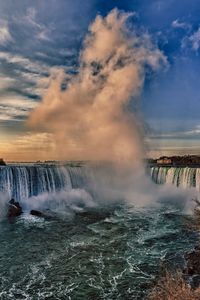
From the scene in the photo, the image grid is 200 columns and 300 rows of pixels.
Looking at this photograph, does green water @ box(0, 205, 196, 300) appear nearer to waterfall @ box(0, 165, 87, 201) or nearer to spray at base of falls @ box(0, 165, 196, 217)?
spray at base of falls @ box(0, 165, 196, 217)

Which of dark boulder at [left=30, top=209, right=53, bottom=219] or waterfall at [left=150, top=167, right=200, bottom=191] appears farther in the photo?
waterfall at [left=150, top=167, right=200, bottom=191]

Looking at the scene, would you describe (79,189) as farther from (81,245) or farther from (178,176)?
(81,245)

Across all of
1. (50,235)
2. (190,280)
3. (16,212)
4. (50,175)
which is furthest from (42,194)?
(190,280)

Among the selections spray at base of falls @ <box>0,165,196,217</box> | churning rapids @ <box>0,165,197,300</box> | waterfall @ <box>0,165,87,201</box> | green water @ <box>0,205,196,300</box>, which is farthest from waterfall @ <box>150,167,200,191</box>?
green water @ <box>0,205,196,300</box>

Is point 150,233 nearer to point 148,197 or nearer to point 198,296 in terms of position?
point 198,296

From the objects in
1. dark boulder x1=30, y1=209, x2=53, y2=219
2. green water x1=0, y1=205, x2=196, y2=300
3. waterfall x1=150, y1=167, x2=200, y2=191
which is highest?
waterfall x1=150, y1=167, x2=200, y2=191

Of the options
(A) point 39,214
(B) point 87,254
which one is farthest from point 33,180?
(B) point 87,254
